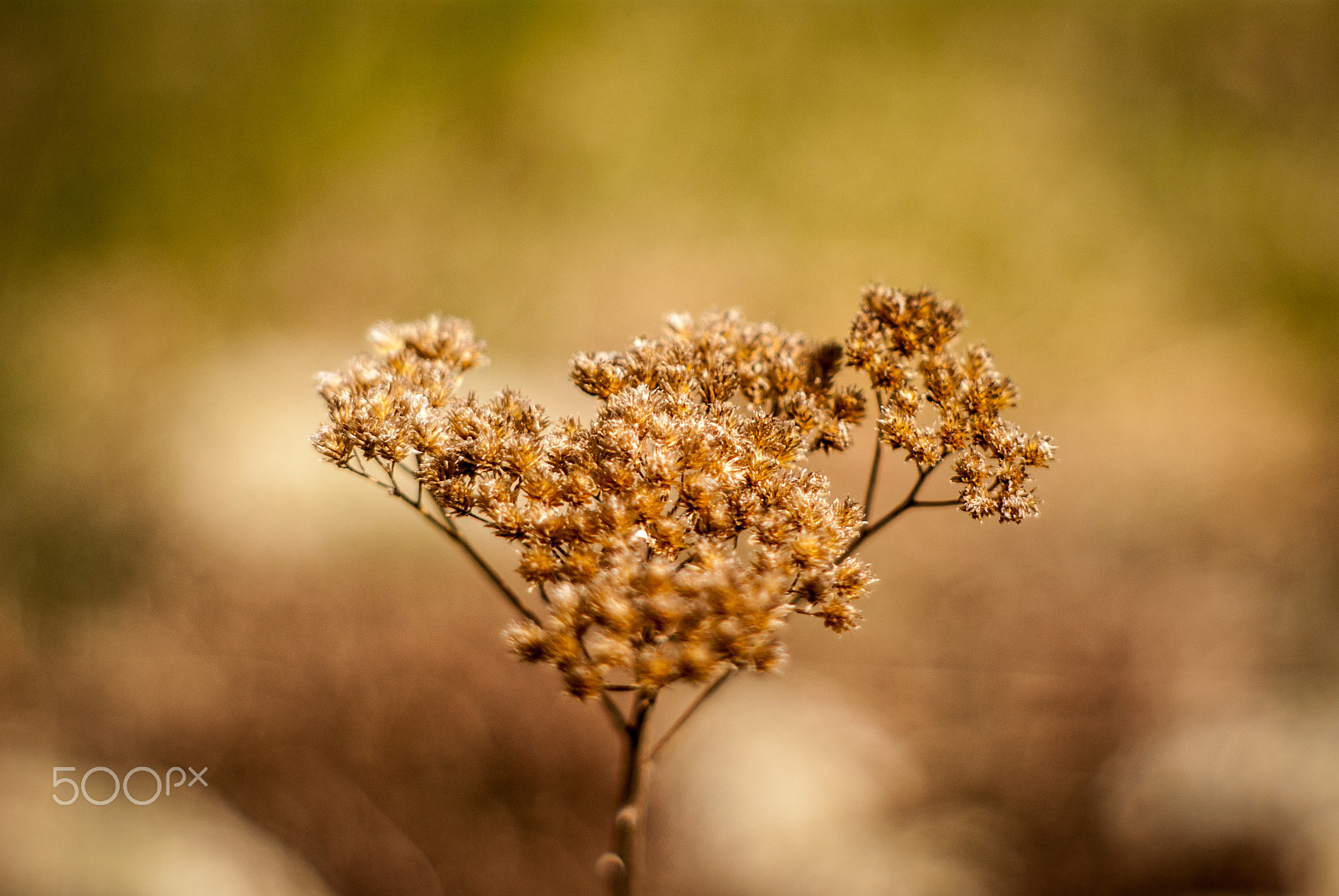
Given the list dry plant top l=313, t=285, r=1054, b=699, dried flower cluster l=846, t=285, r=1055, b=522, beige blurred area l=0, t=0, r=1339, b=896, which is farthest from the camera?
beige blurred area l=0, t=0, r=1339, b=896

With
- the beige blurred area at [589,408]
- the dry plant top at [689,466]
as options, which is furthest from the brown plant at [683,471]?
the beige blurred area at [589,408]

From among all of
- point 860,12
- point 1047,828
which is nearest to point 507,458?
point 1047,828

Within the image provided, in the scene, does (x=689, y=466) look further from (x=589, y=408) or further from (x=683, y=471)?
(x=589, y=408)

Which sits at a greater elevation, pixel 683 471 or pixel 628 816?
pixel 683 471

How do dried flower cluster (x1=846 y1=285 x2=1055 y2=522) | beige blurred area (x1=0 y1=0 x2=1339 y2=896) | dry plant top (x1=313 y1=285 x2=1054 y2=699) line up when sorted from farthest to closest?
beige blurred area (x1=0 y1=0 x2=1339 y2=896), dried flower cluster (x1=846 y1=285 x2=1055 y2=522), dry plant top (x1=313 y1=285 x2=1054 y2=699)

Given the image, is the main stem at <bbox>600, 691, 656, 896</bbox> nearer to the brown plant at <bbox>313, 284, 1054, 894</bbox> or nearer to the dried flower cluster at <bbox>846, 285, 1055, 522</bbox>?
the brown plant at <bbox>313, 284, 1054, 894</bbox>

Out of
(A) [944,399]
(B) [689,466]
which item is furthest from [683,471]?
(A) [944,399]

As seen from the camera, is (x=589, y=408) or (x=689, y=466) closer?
(x=689, y=466)

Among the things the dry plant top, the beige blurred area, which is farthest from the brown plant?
the beige blurred area

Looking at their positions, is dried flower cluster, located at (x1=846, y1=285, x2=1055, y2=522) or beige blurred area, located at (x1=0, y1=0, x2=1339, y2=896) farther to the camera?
beige blurred area, located at (x1=0, y1=0, x2=1339, y2=896)
